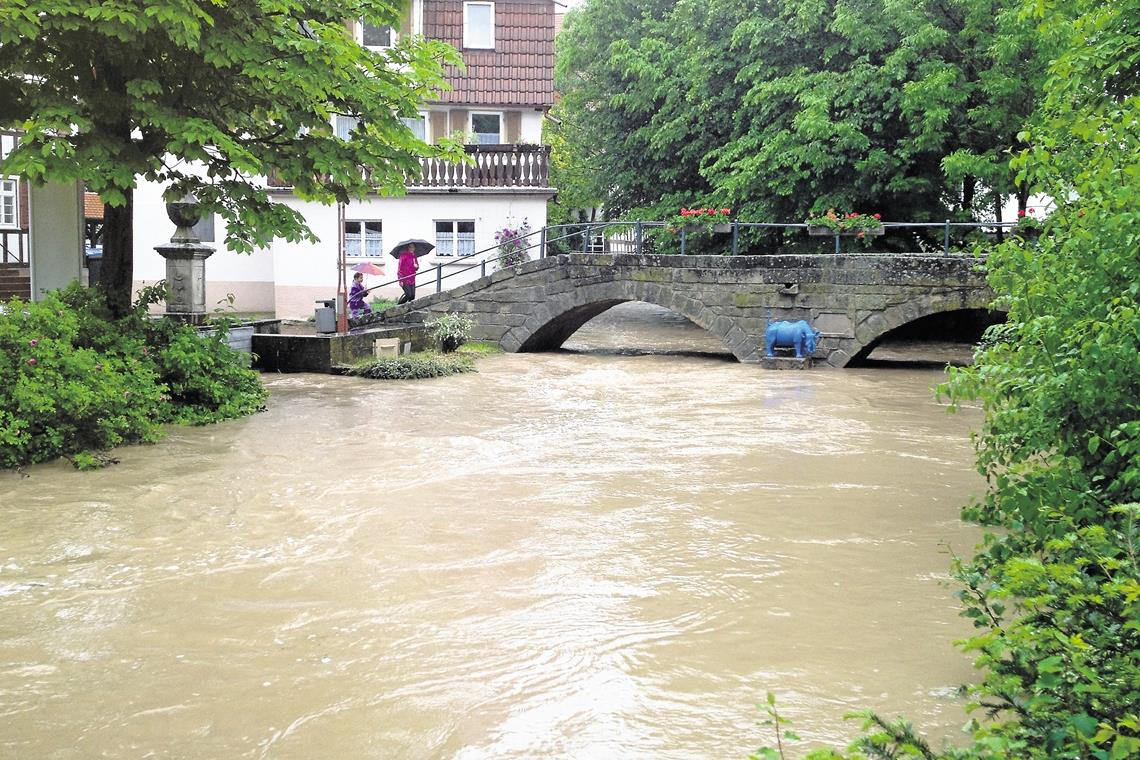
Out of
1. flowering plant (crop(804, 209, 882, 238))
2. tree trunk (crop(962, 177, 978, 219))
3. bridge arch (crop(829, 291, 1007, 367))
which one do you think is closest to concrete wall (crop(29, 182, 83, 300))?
flowering plant (crop(804, 209, 882, 238))

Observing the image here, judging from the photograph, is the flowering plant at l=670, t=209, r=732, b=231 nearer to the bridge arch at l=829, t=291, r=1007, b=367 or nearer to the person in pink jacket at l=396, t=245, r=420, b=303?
the bridge arch at l=829, t=291, r=1007, b=367

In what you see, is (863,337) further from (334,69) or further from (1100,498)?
(1100,498)

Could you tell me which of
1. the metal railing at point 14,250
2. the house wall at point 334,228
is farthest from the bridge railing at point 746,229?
the metal railing at point 14,250

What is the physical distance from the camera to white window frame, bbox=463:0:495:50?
96.8 ft

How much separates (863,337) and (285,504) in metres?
13.0

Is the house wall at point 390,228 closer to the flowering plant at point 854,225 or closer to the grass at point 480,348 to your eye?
the grass at point 480,348

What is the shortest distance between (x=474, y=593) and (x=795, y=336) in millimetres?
13885

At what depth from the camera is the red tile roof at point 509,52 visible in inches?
1150

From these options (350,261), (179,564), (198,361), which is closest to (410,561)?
(179,564)

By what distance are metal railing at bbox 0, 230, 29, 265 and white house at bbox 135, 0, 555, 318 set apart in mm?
8384

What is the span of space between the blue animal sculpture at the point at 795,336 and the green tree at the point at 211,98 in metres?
8.31

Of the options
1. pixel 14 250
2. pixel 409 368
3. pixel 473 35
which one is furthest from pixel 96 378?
pixel 473 35

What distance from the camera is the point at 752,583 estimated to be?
6.79 m

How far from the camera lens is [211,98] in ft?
38.9
